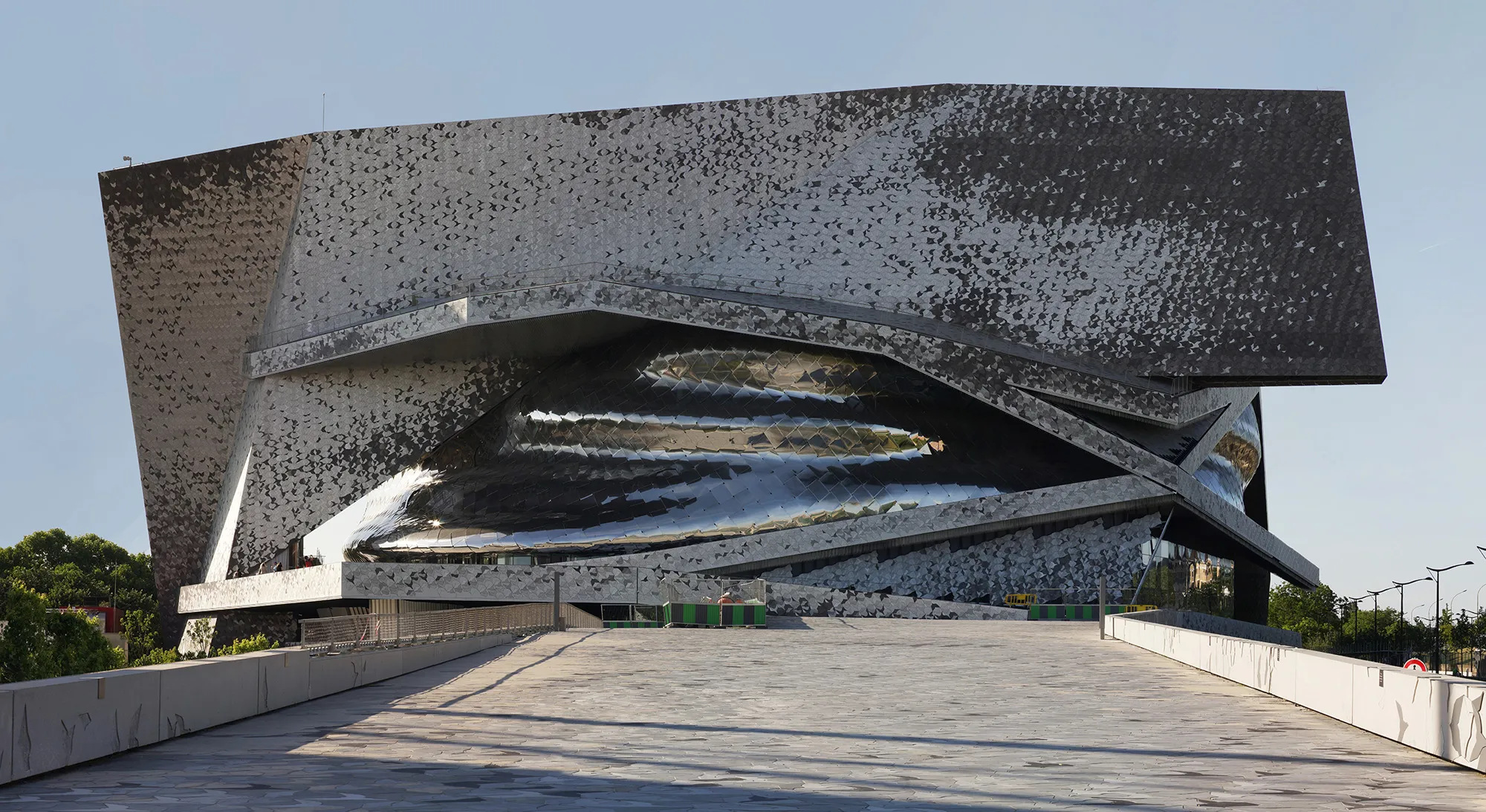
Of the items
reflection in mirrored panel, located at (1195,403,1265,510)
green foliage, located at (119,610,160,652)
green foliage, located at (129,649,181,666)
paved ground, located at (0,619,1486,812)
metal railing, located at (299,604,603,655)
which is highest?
reflection in mirrored panel, located at (1195,403,1265,510)

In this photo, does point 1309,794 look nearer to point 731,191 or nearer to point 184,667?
point 184,667

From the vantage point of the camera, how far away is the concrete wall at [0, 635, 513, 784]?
22.3ft

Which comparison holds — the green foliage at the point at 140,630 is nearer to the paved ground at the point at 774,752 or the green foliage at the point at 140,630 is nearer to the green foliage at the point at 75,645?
the green foliage at the point at 75,645

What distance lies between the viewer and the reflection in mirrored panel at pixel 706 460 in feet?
117

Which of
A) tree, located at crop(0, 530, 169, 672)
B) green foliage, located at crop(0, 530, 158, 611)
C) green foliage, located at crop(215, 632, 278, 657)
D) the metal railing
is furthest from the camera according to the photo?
green foliage, located at crop(0, 530, 158, 611)

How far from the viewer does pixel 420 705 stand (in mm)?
10492

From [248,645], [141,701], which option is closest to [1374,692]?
[141,701]

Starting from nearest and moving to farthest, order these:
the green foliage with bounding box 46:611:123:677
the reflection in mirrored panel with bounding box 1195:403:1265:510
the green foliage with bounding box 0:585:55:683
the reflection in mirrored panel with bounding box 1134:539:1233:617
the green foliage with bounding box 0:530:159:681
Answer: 1. the green foliage with bounding box 0:585:55:683
2. the green foliage with bounding box 46:611:123:677
3. the reflection in mirrored panel with bounding box 1134:539:1233:617
4. the reflection in mirrored panel with bounding box 1195:403:1265:510
5. the green foliage with bounding box 0:530:159:681

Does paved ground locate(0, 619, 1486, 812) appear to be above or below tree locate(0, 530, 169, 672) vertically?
above

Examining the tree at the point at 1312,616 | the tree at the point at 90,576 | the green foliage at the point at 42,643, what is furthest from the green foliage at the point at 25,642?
the tree at the point at 1312,616

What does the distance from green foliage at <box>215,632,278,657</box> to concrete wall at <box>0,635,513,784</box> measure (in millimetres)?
24924

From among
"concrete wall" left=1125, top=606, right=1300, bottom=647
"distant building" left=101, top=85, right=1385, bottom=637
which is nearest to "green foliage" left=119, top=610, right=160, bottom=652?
"distant building" left=101, top=85, right=1385, bottom=637

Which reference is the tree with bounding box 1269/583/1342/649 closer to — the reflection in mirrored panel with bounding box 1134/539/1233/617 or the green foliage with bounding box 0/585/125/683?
the reflection in mirrored panel with bounding box 1134/539/1233/617

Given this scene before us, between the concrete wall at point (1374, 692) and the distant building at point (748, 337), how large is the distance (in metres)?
21.4
